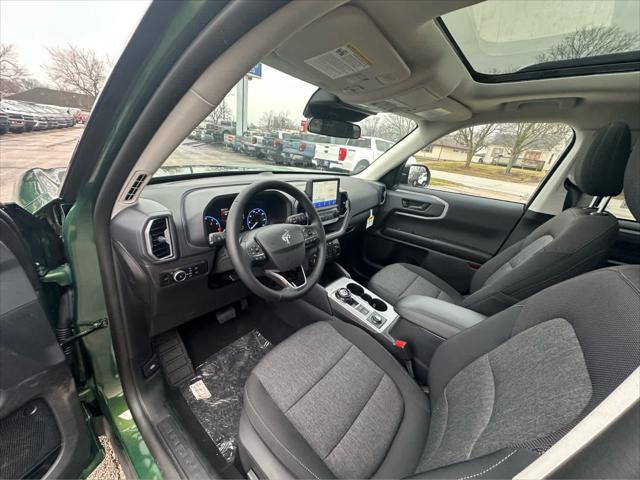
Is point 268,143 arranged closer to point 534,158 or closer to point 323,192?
point 323,192

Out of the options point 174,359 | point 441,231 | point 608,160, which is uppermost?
point 608,160

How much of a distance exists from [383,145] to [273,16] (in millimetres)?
2073

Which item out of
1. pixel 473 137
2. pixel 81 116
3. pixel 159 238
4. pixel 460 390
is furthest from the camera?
pixel 473 137

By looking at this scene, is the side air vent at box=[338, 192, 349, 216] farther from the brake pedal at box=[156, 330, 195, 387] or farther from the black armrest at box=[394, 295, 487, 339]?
the brake pedal at box=[156, 330, 195, 387]

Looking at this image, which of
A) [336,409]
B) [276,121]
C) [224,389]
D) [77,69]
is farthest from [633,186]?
[224,389]

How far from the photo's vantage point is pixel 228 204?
1.28m

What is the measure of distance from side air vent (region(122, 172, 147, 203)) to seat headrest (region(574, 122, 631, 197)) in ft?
5.77

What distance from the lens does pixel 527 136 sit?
189 cm

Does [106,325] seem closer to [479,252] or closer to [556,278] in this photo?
[556,278]

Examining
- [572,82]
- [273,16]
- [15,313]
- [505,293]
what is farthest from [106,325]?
[572,82]

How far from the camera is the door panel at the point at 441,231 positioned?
207cm

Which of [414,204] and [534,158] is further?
[414,204]

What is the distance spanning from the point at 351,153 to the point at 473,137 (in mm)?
970

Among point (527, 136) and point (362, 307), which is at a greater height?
point (527, 136)
